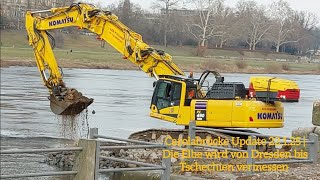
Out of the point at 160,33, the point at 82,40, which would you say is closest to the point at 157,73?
the point at 82,40

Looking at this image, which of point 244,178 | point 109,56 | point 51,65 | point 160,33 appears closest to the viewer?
point 244,178

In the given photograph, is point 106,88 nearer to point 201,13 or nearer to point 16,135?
point 16,135

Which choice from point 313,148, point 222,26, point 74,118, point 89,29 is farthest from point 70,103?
point 222,26

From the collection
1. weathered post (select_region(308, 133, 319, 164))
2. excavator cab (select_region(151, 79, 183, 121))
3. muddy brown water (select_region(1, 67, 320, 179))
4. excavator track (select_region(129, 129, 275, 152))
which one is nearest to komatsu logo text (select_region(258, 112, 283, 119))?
excavator track (select_region(129, 129, 275, 152))

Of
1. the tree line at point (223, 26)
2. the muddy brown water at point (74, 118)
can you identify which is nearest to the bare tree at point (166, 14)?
the tree line at point (223, 26)

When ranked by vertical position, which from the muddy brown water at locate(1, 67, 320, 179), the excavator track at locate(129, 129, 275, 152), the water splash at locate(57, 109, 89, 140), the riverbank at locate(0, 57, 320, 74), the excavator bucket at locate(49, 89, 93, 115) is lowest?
the riverbank at locate(0, 57, 320, 74)

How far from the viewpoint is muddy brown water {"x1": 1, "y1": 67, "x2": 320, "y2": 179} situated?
86.6ft

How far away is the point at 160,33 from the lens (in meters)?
139

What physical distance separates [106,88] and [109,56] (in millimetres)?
41420

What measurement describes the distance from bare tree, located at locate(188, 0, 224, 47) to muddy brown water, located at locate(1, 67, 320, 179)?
269 ft

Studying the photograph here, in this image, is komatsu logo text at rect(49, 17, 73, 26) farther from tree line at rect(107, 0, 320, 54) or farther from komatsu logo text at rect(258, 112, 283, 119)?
tree line at rect(107, 0, 320, 54)

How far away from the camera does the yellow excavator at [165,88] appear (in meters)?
19.6

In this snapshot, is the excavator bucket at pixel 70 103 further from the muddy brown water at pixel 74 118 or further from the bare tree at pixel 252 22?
the bare tree at pixel 252 22

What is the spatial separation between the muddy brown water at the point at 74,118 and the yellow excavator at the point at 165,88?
186 cm
